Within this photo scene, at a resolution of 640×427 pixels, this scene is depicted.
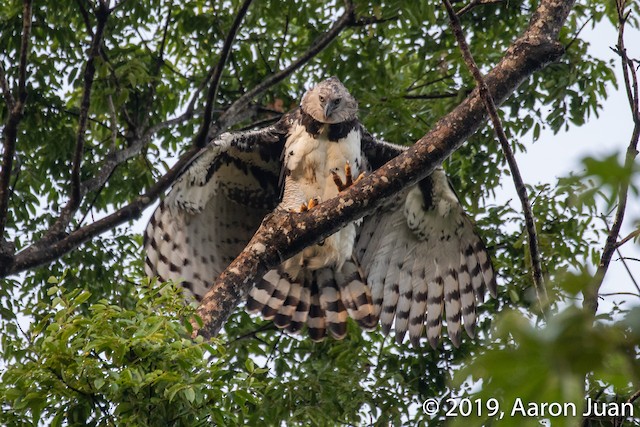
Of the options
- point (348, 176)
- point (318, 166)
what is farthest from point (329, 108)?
point (348, 176)

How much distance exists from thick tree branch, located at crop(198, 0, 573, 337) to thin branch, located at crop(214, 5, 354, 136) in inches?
89.8

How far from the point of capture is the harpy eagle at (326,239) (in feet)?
17.4

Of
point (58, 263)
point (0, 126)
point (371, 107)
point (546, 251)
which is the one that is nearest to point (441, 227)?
point (546, 251)

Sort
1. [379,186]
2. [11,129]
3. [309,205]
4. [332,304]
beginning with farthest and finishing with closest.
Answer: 1. [332,304]
2. [309,205]
3. [11,129]
4. [379,186]

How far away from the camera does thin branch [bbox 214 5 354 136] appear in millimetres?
5949

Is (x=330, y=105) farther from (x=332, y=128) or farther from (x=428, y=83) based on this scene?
(x=428, y=83)

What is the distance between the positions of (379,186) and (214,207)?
2190mm

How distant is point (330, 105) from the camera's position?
5355 mm

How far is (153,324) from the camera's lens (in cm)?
286

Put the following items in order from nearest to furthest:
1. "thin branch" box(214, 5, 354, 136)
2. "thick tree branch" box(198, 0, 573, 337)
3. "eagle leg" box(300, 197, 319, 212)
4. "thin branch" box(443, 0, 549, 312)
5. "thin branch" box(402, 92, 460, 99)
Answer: "thin branch" box(443, 0, 549, 312) < "thick tree branch" box(198, 0, 573, 337) < "eagle leg" box(300, 197, 319, 212) < "thin branch" box(214, 5, 354, 136) < "thin branch" box(402, 92, 460, 99)

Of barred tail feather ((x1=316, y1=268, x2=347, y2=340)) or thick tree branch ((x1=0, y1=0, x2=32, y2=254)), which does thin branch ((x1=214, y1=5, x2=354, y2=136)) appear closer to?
barred tail feather ((x1=316, y1=268, x2=347, y2=340))

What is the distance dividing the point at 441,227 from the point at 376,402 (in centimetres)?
127

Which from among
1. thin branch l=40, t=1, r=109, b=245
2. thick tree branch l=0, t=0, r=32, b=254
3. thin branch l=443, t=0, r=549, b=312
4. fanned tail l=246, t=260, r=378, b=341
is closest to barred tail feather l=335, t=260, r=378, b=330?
fanned tail l=246, t=260, r=378, b=341

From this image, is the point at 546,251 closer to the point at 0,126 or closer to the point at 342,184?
the point at 342,184
